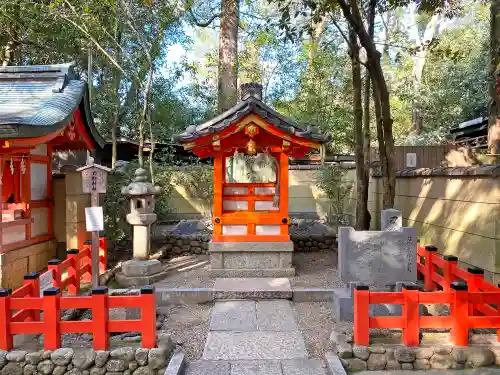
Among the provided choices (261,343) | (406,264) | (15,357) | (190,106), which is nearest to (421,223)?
(406,264)

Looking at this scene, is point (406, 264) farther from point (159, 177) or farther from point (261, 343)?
point (159, 177)

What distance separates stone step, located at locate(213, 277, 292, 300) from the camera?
24.7 ft

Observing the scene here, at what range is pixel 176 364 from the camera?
482 centimetres

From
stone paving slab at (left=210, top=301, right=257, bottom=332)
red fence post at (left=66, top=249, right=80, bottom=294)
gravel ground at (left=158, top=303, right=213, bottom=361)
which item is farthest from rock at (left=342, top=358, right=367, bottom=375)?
red fence post at (left=66, top=249, right=80, bottom=294)

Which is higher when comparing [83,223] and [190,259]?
[83,223]

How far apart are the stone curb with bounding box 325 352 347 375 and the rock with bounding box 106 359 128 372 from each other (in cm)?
242

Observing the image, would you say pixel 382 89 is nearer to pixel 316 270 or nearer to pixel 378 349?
pixel 316 270

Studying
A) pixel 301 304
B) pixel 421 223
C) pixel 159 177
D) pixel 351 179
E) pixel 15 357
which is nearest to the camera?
pixel 15 357

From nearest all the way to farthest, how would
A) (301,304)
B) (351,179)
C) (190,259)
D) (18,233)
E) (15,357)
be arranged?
(15,357) < (301,304) < (18,233) < (190,259) < (351,179)

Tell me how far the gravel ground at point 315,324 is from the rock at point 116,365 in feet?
7.64

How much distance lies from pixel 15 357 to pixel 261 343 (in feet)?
10.0

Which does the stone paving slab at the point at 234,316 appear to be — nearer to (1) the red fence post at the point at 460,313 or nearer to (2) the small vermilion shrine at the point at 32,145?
(1) the red fence post at the point at 460,313

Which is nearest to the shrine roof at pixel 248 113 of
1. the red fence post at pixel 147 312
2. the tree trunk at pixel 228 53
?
the red fence post at pixel 147 312

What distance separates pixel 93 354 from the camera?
4848 millimetres
